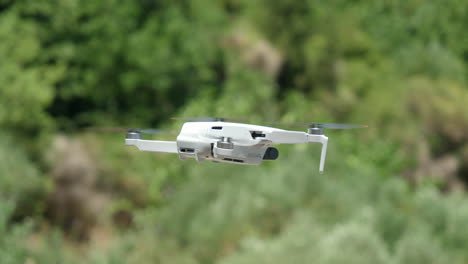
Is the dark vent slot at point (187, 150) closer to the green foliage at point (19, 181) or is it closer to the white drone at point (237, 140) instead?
the white drone at point (237, 140)

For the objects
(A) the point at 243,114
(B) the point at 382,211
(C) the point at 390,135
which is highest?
(A) the point at 243,114

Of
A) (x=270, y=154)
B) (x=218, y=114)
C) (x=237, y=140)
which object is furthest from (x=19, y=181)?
(x=237, y=140)

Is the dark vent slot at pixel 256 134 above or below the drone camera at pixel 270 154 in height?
above

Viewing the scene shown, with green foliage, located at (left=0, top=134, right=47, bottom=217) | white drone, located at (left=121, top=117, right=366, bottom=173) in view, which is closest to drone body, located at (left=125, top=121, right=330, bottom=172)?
white drone, located at (left=121, top=117, right=366, bottom=173)

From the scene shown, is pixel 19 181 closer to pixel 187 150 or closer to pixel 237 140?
pixel 187 150

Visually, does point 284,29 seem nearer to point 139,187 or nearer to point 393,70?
point 393,70

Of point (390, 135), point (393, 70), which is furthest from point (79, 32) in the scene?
point (393, 70)

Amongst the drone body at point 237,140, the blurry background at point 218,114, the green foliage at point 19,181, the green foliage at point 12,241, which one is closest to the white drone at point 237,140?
the drone body at point 237,140
